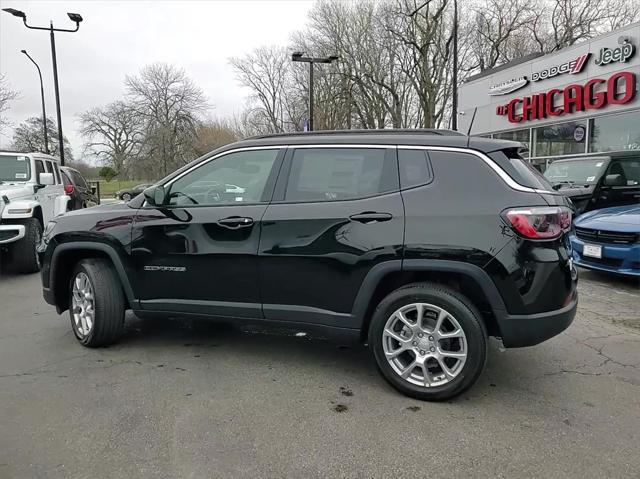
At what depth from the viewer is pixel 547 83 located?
17281 mm

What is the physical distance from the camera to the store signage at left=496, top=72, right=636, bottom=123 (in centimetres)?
1388

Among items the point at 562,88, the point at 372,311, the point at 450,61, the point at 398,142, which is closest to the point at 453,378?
the point at 372,311

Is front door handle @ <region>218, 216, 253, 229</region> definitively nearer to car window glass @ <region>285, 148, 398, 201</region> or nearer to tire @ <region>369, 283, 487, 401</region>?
car window glass @ <region>285, 148, 398, 201</region>

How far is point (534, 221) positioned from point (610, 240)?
13.7 ft

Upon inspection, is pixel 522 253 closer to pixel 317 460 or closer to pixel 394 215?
pixel 394 215

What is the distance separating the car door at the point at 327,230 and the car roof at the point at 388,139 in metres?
0.07

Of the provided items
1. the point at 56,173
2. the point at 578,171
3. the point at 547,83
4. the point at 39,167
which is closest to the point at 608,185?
the point at 578,171

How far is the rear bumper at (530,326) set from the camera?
3.11 meters

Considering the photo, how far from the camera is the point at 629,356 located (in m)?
4.10

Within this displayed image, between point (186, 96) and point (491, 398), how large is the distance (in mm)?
47689

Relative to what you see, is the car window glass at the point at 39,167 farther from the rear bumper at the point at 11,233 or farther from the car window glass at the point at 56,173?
the rear bumper at the point at 11,233

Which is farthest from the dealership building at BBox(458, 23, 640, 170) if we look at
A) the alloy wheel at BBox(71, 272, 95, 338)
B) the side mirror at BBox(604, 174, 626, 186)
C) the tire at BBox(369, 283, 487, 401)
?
the alloy wheel at BBox(71, 272, 95, 338)

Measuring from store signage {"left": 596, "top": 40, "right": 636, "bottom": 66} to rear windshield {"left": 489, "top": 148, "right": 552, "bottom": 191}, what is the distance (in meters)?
13.4

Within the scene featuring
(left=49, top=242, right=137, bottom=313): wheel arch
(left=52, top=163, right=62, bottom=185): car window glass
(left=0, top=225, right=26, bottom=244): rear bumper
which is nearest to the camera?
(left=49, top=242, right=137, bottom=313): wheel arch
